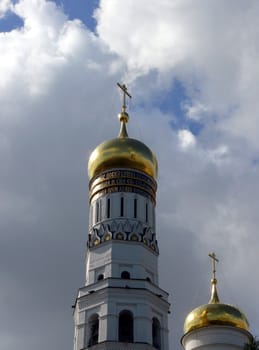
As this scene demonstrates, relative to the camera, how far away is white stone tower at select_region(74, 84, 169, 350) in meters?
27.3

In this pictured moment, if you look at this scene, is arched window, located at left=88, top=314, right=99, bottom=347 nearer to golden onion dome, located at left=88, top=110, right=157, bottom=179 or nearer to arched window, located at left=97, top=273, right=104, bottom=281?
arched window, located at left=97, top=273, right=104, bottom=281

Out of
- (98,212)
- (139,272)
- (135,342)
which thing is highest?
(98,212)

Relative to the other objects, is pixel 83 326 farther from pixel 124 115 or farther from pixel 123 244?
pixel 124 115

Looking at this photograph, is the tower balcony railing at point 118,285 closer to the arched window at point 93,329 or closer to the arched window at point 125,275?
the arched window at point 125,275

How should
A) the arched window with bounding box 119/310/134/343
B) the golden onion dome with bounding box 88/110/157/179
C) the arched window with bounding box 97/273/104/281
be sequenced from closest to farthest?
the arched window with bounding box 119/310/134/343, the arched window with bounding box 97/273/104/281, the golden onion dome with bounding box 88/110/157/179

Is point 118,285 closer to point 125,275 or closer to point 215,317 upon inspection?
point 125,275

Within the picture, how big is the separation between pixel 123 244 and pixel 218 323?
398cm

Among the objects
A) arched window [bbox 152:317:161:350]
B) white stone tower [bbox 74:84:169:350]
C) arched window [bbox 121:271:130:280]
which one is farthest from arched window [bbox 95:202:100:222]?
arched window [bbox 152:317:161:350]

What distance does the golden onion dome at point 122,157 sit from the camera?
30594 mm

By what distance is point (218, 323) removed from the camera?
2869 cm

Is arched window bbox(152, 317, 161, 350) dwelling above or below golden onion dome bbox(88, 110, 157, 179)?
below

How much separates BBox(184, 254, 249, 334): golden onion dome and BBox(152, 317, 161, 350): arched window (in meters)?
1.52

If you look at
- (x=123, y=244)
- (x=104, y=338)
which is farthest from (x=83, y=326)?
(x=123, y=244)

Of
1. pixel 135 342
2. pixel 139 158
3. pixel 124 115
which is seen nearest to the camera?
pixel 135 342
